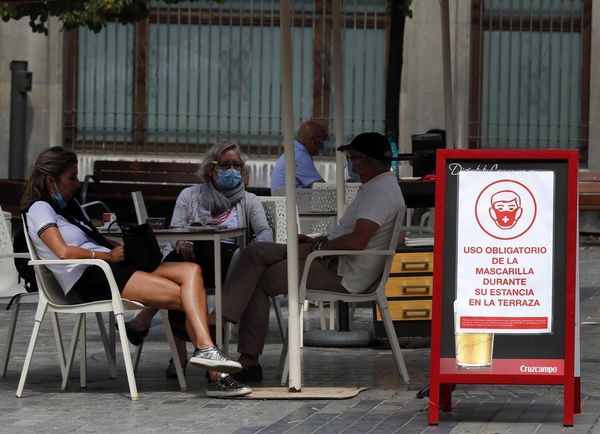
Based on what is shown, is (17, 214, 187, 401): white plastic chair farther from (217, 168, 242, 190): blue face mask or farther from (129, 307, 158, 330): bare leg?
(217, 168, 242, 190): blue face mask

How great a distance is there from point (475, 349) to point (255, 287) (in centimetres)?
186

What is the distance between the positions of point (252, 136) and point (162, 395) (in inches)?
518

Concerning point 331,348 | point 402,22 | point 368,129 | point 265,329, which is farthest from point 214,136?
point 265,329

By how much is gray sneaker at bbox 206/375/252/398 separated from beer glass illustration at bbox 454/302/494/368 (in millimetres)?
1311

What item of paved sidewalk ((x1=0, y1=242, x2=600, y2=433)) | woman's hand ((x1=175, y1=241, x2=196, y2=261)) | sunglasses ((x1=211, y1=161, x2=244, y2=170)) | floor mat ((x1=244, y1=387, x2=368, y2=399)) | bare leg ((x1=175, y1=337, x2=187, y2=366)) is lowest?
paved sidewalk ((x1=0, y1=242, x2=600, y2=433))

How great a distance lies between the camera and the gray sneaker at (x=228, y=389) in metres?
7.71

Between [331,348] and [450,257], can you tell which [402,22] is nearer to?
[331,348]

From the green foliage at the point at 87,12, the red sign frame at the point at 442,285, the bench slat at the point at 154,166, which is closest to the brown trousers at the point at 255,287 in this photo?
the red sign frame at the point at 442,285

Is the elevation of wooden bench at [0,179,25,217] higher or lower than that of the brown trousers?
higher

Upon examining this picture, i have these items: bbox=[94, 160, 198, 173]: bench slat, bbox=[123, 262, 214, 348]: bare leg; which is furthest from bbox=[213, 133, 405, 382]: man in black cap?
bbox=[94, 160, 198, 173]: bench slat

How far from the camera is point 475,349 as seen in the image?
22.6 ft

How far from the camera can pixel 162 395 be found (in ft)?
26.0

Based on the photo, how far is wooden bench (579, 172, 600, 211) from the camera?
18.2m

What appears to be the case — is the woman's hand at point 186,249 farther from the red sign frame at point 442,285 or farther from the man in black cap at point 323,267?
the red sign frame at point 442,285
